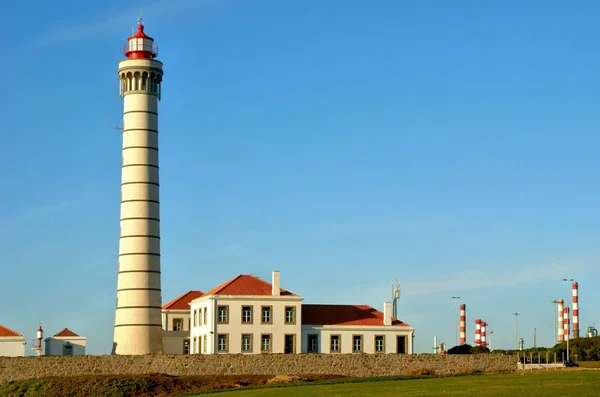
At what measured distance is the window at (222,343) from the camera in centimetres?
6969

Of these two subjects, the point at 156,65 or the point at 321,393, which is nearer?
the point at 321,393

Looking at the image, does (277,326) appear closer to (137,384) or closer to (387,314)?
(387,314)

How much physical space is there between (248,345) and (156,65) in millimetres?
17096

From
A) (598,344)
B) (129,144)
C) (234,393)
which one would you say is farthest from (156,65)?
(598,344)

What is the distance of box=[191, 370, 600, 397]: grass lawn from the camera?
45594 millimetres

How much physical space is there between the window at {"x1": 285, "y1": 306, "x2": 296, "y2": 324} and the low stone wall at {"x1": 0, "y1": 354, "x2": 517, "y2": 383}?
17.2 feet

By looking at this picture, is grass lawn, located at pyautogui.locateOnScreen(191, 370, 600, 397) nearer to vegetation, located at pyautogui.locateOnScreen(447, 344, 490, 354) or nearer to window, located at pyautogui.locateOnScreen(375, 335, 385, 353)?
window, located at pyautogui.locateOnScreen(375, 335, 385, 353)

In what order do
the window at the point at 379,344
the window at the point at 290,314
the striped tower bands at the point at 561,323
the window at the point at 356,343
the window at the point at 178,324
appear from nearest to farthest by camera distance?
the window at the point at 290,314, the window at the point at 356,343, the window at the point at 379,344, the window at the point at 178,324, the striped tower bands at the point at 561,323

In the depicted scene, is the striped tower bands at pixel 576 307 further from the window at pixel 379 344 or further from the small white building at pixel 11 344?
the small white building at pixel 11 344

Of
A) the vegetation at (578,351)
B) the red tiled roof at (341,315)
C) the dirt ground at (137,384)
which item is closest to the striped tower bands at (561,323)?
the vegetation at (578,351)

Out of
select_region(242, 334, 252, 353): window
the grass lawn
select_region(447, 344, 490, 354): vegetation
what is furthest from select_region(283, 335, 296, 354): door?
the grass lawn

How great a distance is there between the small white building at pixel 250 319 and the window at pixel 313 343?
761 mm

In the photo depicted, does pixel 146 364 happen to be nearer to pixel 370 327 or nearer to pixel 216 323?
pixel 216 323

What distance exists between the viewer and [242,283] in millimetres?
71875
